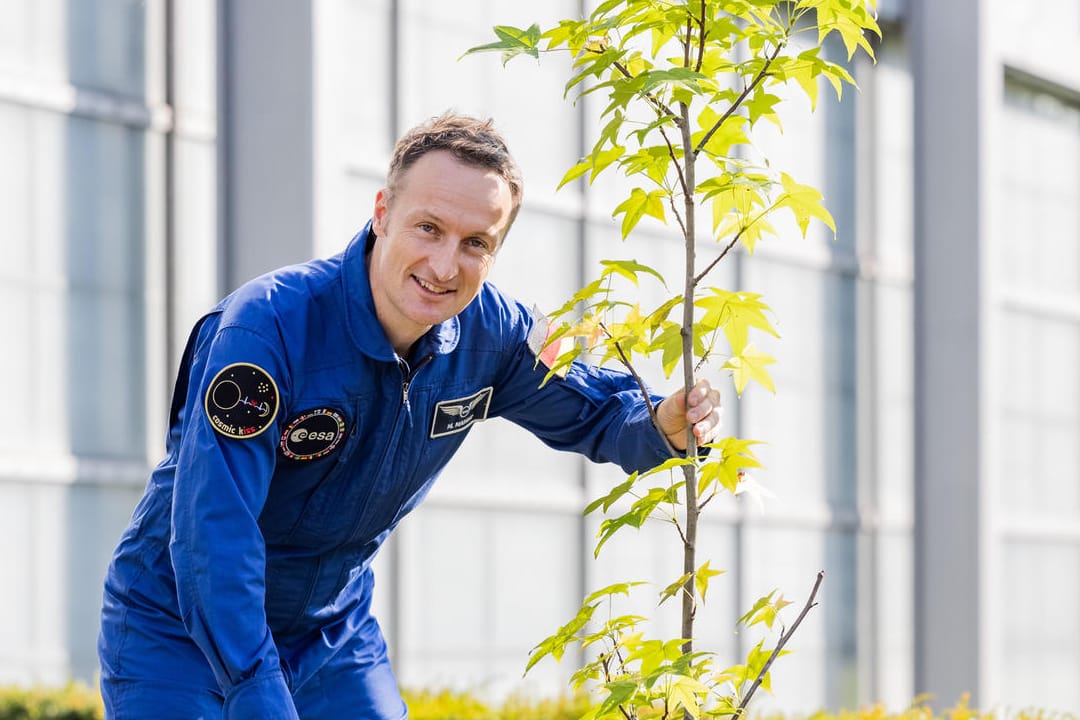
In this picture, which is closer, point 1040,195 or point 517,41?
point 517,41

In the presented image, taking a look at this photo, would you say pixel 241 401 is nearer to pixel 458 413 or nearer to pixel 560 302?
pixel 458 413

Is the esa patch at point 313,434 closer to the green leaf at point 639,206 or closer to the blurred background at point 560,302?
the green leaf at point 639,206

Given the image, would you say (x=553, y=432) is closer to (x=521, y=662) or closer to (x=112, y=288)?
(x=112, y=288)

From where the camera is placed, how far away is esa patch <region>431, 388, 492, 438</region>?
282 cm

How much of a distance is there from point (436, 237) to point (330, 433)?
370 mm

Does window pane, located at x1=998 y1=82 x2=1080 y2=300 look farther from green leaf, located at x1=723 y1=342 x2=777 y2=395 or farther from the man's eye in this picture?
the man's eye

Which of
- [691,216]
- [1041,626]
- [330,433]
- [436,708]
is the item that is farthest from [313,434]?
[1041,626]

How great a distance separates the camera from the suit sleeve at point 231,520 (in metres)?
2.20

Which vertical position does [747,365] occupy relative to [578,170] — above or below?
below

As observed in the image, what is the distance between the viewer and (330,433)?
262cm

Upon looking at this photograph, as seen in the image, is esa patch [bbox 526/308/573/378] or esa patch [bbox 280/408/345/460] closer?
esa patch [bbox 280/408/345/460]

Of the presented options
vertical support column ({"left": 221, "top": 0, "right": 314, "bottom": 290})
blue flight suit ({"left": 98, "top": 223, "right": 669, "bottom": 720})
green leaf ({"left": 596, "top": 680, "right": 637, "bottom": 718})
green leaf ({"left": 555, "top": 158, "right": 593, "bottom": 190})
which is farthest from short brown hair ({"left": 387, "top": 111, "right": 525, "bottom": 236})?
vertical support column ({"left": 221, "top": 0, "right": 314, "bottom": 290})

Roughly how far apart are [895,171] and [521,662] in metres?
4.40

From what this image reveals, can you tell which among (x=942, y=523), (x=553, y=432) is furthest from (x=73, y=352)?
(x=942, y=523)
